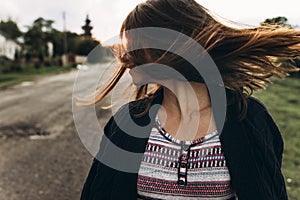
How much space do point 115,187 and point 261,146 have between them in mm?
574

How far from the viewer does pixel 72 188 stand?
4.16m

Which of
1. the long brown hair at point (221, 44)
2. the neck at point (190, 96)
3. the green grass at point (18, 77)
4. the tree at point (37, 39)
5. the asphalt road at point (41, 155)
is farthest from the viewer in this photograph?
the tree at point (37, 39)

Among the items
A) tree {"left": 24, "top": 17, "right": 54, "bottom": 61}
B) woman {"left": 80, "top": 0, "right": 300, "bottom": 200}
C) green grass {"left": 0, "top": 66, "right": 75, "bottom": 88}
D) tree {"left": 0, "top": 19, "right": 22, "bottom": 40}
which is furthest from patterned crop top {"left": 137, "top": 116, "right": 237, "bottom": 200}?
tree {"left": 0, "top": 19, "right": 22, "bottom": 40}

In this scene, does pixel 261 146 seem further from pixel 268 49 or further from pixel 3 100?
pixel 3 100

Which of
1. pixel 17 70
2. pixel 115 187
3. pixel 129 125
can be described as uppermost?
pixel 129 125

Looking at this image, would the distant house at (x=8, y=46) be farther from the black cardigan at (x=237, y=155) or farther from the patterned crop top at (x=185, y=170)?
the patterned crop top at (x=185, y=170)

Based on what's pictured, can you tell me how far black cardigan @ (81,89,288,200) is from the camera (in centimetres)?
147

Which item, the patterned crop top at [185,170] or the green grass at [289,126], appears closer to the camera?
the patterned crop top at [185,170]

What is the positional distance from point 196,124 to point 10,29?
2084 inches

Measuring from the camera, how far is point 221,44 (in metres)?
1.51

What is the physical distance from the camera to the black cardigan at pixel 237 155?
1.47m

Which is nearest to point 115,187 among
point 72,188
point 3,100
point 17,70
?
point 72,188

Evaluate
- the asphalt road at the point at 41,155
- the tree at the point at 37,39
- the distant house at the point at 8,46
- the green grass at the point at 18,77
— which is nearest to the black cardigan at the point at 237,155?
the asphalt road at the point at 41,155

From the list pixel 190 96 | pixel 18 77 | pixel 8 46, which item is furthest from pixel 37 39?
pixel 190 96
